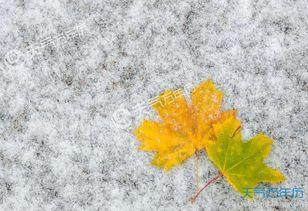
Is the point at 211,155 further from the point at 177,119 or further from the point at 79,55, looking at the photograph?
the point at 79,55

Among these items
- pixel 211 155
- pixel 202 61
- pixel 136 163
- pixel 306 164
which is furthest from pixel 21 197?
pixel 306 164

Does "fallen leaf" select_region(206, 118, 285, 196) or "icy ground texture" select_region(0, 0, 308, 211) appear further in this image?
"icy ground texture" select_region(0, 0, 308, 211)

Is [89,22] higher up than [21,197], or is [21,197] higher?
[89,22]

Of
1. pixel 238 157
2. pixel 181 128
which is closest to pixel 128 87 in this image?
pixel 181 128

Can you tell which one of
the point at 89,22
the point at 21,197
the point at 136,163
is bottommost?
the point at 21,197

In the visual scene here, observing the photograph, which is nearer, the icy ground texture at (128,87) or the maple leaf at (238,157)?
the maple leaf at (238,157)

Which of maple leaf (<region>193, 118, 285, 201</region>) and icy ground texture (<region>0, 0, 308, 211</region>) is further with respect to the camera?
icy ground texture (<region>0, 0, 308, 211</region>)
